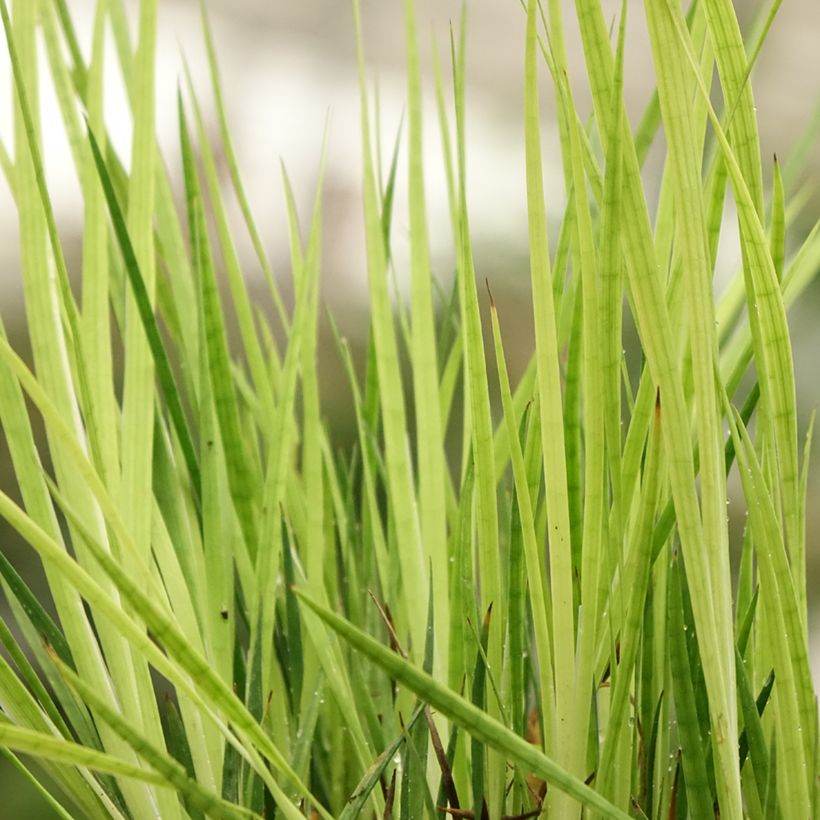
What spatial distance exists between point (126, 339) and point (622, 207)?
5.1 inches

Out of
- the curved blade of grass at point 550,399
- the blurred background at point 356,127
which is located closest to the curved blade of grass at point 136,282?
the curved blade of grass at point 550,399

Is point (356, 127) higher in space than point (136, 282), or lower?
lower

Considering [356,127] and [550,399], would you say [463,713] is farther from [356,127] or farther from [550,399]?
[356,127]

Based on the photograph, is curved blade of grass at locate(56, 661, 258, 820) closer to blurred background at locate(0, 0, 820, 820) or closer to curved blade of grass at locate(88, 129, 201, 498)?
curved blade of grass at locate(88, 129, 201, 498)

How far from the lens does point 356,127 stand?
135 centimetres

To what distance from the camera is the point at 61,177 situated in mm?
1153

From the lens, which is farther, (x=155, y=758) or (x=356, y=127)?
(x=356, y=127)

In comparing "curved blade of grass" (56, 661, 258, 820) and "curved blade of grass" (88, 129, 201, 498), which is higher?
"curved blade of grass" (88, 129, 201, 498)

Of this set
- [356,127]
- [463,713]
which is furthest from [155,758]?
[356,127]

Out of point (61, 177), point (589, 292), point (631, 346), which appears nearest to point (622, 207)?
point (589, 292)

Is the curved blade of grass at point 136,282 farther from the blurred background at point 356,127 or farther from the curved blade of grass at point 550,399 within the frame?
the blurred background at point 356,127

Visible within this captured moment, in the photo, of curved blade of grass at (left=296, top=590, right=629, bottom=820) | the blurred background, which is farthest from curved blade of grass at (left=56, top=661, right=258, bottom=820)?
the blurred background

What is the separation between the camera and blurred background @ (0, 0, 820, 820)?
1166 millimetres

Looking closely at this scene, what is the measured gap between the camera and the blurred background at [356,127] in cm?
117
